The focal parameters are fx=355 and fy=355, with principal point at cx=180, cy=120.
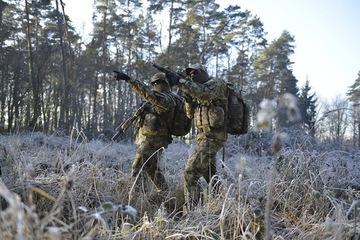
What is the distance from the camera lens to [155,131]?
5.05 m

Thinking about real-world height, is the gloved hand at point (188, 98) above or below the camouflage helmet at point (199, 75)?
below

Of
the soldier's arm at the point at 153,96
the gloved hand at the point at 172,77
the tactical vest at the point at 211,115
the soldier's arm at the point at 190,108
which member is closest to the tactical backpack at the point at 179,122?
the soldier's arm at the point at 153,96

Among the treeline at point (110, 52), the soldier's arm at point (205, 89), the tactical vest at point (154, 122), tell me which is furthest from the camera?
the treeline at point (110, 52)

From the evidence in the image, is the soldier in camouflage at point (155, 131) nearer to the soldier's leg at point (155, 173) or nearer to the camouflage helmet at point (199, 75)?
the soldier's leg at point (155, 173)

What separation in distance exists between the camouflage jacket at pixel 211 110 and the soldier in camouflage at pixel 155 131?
0.55m

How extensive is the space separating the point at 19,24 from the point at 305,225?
2130 cm

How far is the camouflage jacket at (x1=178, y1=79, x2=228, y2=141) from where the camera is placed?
4.24 meters

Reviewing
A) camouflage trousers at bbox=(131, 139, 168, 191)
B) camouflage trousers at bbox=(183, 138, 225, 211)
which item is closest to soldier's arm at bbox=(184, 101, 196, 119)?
camouflage trousers at bbox=(183, 138, 225, 211)

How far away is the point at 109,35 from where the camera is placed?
23016 millimetres

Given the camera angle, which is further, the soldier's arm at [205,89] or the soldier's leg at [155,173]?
the soldier's leg at [155,173]

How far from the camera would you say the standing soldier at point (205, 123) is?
165 inches

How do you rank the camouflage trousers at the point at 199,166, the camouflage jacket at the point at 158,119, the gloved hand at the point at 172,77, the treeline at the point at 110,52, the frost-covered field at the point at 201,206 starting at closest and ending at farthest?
the frost-covered field at the point at 201,206 → the camouflage trousers at the point at 199,166 → the gloved hand at the point at 172,77 → the camouflage jacket at the point at 158,119 → the treeline at the point at 110,52

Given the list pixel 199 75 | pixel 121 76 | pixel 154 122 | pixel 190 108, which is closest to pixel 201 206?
pixel 190 108

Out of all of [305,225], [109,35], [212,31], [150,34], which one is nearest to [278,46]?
[212,31]
